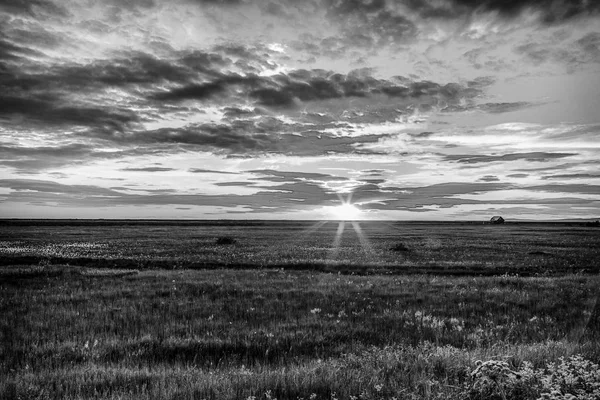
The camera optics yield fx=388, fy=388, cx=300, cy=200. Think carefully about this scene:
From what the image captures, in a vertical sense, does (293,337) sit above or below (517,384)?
below

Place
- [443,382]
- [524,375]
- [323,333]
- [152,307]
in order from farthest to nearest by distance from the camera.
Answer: [152,307], [323,333], [443,382], [524,375]

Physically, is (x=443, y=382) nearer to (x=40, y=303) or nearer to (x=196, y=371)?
(x=196, y=371)

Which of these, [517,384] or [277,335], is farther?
[277,335]

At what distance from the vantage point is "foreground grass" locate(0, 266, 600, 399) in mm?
6285

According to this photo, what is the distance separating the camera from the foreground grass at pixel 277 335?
6.29 meters

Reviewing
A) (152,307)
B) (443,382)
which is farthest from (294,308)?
(443,382)

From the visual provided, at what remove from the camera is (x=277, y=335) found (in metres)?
10.2

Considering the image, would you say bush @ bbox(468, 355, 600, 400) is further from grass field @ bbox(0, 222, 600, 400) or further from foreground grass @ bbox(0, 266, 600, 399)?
foreground grass @ bbox(0, 266, 600, 399)

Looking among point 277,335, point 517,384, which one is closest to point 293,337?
point 277,335

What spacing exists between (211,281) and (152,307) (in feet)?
21.6

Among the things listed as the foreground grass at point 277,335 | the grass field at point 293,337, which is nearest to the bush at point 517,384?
the grass field at point 293,337

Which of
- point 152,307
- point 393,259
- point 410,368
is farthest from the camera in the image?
point 393,259

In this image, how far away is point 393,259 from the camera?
117 ft

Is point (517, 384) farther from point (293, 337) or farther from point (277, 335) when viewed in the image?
point (277, 335)
